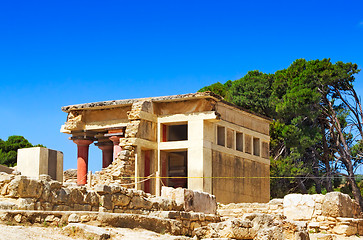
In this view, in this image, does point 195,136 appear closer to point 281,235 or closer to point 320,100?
point 281,235

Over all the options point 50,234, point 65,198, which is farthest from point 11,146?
point 50,234

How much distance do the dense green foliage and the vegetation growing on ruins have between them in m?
16.7

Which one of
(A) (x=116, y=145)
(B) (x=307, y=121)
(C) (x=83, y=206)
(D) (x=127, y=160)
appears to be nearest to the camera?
(C) (x=83, y=206)

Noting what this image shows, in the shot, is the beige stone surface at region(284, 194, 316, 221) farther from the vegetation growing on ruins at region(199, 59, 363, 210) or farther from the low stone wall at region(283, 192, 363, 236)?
the vegetation growing on ruins at region(199, 59, 363, 210)

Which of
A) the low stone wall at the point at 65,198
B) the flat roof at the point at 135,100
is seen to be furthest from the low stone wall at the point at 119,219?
the flat roof at the point at 135,100

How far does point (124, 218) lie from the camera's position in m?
11.9

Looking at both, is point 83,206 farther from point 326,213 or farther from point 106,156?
point 106,156

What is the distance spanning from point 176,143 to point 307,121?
15906 millimetres

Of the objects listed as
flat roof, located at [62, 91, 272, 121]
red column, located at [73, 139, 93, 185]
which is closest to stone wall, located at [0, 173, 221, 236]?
flat roof, located at [62, 91, 272, 121]

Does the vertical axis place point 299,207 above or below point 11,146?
below

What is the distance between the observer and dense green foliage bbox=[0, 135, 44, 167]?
42.6m

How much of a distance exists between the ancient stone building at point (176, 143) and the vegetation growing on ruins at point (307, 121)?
7.97m

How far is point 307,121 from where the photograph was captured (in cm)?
3859

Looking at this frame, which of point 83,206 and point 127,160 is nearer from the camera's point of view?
point 83,206
